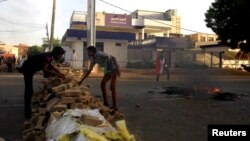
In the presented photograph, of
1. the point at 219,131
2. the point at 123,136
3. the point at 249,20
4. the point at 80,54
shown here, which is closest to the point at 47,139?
the point at 123,136

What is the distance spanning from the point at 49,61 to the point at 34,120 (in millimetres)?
1578

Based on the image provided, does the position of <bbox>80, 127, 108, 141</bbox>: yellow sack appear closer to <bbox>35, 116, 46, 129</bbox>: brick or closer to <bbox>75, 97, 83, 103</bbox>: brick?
<bbox>35, 116, 46, 129</bbox>: brick

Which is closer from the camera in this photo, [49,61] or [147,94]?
[49,61]

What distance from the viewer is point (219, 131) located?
198 inches

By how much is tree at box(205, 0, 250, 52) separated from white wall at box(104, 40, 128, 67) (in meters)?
10.2

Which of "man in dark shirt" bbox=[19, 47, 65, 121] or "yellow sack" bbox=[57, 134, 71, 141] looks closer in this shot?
"yellow sack" bbox=[57, 134, 71, 141]

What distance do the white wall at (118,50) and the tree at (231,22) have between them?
33.5 ft

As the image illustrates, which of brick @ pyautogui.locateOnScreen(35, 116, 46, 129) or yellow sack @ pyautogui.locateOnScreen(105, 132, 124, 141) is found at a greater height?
yellow sack @ pyautogui.locateOnScreen(105, 132, 124, 141)

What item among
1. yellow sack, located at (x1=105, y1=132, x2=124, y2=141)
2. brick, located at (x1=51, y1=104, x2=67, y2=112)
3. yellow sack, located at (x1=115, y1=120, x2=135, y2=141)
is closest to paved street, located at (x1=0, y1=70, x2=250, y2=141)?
brick, located at (x1=51, y1=104, x2=67, y2=112)

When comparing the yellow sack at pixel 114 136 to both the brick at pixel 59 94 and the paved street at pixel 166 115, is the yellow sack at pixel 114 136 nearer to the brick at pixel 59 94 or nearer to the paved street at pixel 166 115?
the paved street at pixel 166 115

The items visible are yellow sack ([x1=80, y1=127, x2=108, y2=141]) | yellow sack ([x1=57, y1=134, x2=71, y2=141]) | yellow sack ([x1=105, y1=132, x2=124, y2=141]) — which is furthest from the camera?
yellow sack ([x1=105, y1=132, x2=124, y2=141])

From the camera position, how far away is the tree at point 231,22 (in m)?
26.1

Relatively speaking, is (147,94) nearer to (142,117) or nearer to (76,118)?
(142,117)

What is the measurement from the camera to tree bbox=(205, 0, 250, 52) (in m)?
26.1
